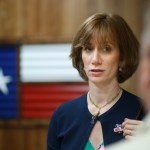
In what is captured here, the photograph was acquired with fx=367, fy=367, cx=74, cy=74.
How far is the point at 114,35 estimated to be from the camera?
163cm

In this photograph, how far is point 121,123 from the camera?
1630 millimetres

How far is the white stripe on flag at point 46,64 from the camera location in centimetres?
325

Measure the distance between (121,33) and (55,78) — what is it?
5.58 feet

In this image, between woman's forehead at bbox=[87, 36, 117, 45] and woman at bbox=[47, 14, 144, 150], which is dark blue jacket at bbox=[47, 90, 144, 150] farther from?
woman's forehead at bbox=[87, 36, 117, 45]

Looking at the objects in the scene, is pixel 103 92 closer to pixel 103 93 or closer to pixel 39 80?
→ pixel 103 93

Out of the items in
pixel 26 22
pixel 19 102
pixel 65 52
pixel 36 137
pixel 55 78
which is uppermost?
pixel 26 22

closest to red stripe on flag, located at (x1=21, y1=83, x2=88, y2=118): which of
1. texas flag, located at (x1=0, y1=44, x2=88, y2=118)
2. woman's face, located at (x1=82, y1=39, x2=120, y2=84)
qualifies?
texas flag, located at (x1=0, y1=44, x2=88, y2=118)

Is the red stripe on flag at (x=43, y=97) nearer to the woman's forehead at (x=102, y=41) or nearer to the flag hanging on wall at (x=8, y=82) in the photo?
the flag hanging on wall at (x=8, y=82)

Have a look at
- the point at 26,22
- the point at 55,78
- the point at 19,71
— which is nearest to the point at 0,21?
the point at 26,22

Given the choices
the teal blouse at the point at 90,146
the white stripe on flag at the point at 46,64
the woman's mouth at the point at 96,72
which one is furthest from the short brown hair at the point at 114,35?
the white stripe on flag at the point at 46,64

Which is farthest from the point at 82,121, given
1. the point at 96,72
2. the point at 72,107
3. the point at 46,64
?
the point at 46,64

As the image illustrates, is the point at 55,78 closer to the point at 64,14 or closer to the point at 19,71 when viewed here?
the point at 19,71

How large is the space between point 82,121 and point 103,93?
16 centimetres

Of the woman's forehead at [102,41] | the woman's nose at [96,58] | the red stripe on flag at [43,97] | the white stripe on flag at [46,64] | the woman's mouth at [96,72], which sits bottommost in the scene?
the red stripe on flag at [43,97]
